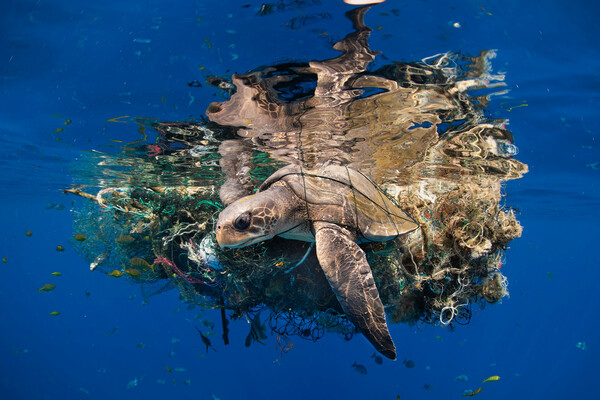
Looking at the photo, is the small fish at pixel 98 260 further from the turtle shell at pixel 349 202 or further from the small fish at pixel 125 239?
the turtle shell at pixel 349 202

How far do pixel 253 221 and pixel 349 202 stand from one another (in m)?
1.48

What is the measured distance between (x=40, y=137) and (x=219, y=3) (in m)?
9.13

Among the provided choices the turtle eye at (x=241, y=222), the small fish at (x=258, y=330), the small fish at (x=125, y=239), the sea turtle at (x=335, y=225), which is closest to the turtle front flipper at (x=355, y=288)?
the sea turtle at (x=335, y=225)

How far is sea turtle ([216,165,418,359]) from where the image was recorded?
3.44 metres

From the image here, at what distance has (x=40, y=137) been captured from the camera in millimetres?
9430

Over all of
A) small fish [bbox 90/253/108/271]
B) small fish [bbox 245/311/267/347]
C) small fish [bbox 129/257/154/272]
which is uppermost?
small fish [bbox 129/257/154/272]

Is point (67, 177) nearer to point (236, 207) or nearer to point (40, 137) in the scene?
point (40, 137)

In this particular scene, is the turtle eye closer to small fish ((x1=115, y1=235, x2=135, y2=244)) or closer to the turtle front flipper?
the turtle front flipper

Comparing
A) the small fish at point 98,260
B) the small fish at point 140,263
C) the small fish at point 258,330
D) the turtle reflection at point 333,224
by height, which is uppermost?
the turtle reflection at point 333,224

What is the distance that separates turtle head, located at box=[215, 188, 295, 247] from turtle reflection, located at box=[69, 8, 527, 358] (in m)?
0.03

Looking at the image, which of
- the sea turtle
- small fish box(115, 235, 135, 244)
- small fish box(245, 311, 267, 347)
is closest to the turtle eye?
the sea turtle

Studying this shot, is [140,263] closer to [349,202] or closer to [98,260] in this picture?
[98,260]

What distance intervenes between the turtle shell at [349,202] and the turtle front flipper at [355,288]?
Answer: 0.41m

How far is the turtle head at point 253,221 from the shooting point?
11.7ft
